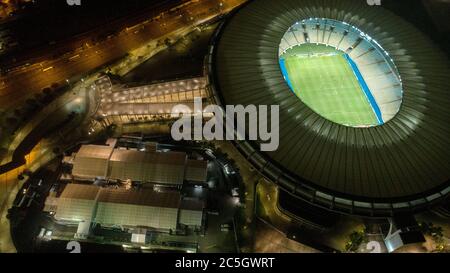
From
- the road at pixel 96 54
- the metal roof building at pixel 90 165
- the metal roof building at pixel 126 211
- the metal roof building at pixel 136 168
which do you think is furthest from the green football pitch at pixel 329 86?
the metal roof building at pixel 90 165

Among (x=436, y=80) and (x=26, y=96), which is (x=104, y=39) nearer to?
(x=26, y=96)

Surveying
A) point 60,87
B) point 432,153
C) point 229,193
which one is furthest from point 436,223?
point 60,87

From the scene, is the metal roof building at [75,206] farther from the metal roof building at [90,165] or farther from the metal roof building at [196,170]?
the metal roof building at [196,170]

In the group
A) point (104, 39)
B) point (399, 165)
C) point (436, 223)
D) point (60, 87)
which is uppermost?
point (104, 39)

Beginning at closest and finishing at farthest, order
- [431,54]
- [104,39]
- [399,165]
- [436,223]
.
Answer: [399,165]
[436,223]
[431,54]
[104,39]

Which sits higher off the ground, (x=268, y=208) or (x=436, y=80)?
(x=436, y=80)

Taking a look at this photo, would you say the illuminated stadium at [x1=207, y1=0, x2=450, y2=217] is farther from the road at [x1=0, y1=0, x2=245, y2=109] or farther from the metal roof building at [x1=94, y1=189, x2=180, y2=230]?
the road at [x1=0, y1=0, x2=245, y2=109]

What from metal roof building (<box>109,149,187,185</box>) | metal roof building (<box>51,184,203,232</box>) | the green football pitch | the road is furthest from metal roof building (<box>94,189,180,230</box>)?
the green football pitch
